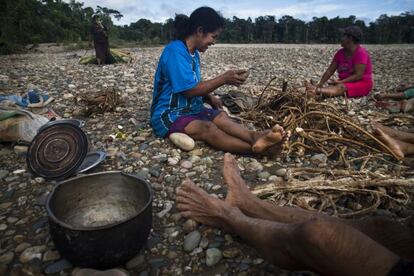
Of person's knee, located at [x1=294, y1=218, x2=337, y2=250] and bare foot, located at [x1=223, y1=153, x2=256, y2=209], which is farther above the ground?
person's knee, located at [x1=294, y1=218, x2=337, y2=250]

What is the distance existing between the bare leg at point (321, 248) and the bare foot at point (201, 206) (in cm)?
32

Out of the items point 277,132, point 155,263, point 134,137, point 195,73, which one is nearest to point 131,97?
point 134,137

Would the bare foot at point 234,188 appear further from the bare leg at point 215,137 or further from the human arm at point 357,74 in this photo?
the human arm at point 357,74

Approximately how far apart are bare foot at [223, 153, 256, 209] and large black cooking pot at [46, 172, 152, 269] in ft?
2.05

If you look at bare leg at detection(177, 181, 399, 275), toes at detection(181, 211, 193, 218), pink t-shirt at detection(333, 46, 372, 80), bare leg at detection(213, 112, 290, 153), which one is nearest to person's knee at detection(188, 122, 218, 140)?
bare leg at detection(213, 112, 290, 153)

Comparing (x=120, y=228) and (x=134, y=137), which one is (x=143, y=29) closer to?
(x=134, y=137)

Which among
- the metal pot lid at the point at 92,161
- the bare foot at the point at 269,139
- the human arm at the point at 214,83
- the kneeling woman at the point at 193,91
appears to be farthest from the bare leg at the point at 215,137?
the metal pot lid at the point at 92,161

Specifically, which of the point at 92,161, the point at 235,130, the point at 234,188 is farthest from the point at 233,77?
the point at 92,161

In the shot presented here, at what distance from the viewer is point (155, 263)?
7.00 feet

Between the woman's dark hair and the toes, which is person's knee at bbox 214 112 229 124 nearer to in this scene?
the woman's dark hair

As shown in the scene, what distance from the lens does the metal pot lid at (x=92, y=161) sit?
318 centimetres

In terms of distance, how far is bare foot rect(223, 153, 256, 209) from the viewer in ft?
8.02

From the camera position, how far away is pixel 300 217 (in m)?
2.20

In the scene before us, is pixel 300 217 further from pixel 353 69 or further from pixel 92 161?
pixel 353 69
